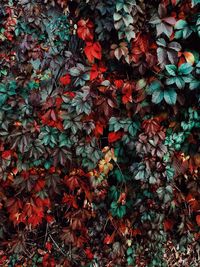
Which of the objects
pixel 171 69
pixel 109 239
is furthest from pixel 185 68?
pixel 109 239

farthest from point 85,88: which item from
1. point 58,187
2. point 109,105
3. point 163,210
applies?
point 163,210

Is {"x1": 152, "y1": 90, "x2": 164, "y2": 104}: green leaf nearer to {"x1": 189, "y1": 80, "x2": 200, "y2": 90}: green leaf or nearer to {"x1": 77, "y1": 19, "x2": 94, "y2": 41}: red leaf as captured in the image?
{"x1": 189, "y1": 80, "x2": 200, "y2": 90}: green leaf

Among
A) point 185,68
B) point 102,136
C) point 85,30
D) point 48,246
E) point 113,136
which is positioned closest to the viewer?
point 185,68

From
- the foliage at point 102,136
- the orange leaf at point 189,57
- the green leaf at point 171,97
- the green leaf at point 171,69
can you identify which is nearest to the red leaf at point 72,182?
the foliage at point 102,136

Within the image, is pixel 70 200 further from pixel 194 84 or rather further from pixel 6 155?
pixel 194 84

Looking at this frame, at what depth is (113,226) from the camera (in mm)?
2340

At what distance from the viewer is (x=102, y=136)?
2.26m

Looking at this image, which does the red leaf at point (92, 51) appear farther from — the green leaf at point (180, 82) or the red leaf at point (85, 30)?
the green leaf at point (180, 82)

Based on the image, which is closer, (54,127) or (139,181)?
(54,127)

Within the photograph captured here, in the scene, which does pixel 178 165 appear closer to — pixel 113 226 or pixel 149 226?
pixel 149 226

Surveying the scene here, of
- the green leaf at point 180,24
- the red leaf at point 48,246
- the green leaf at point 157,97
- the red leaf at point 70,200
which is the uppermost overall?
the green leaf at point 180,24

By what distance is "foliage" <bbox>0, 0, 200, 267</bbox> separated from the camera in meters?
2.00

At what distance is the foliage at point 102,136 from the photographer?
200 cm

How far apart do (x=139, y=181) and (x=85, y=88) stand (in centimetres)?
66
